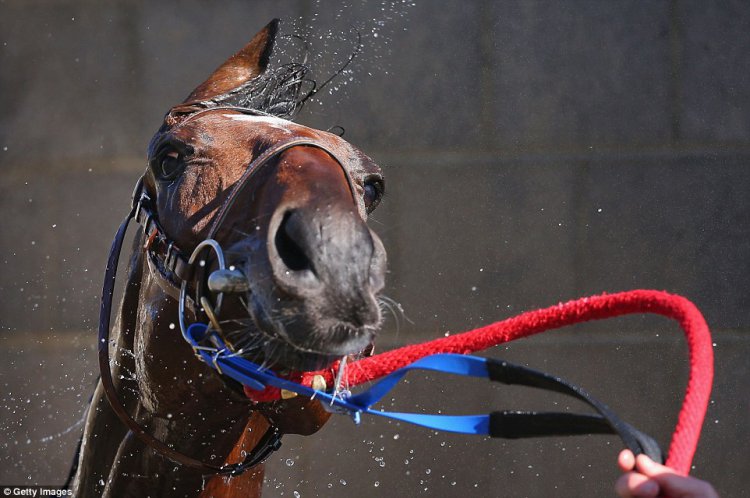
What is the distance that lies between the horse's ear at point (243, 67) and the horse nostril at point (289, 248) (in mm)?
596

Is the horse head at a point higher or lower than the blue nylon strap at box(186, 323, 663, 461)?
higher

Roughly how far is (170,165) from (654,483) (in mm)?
885

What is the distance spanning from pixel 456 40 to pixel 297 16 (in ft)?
1.84

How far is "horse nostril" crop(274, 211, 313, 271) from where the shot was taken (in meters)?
1.06

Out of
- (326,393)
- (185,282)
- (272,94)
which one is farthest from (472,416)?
(272,94)

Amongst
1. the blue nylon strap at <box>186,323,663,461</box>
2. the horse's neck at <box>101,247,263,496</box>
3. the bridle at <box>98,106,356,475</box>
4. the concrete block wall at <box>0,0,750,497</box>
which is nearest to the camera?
the blue nylon strap at <box>186,323,663,461</box>

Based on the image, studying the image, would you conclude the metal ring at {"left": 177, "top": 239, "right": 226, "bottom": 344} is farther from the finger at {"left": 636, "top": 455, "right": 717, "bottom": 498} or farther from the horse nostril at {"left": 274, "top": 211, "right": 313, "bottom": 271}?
the finger at {"left": 636, "top": 455, "right": 717, "bottom": 498}

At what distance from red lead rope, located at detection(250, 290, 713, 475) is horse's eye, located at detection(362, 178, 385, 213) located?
292 mm

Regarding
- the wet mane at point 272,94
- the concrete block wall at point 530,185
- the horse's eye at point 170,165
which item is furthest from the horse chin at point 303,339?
the concrete block wall at point 530,185

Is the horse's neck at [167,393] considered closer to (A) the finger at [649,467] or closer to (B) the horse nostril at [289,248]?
(B) the horse nostril at [289,248]

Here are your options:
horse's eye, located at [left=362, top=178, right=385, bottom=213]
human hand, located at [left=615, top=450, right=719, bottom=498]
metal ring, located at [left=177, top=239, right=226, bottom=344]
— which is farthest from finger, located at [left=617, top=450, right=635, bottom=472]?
horse's eye, located at [left=362, top=178, right=385, bottom=213]

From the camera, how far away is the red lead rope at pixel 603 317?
825 millimetres

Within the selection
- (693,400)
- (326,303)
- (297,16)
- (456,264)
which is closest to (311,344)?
(326,303)

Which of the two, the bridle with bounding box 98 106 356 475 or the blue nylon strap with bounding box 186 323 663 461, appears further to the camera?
the bridle with bounding box 98 106 356 475
